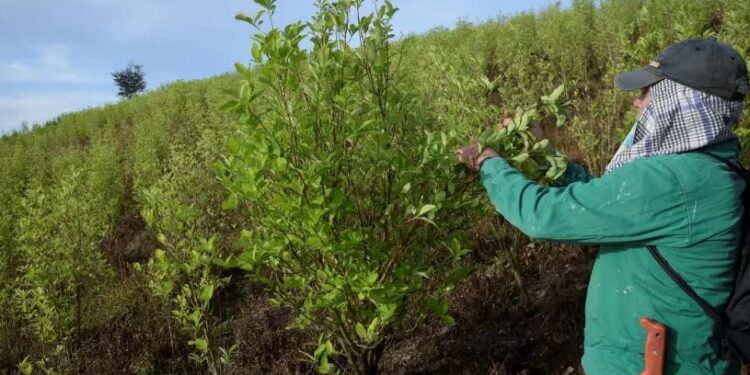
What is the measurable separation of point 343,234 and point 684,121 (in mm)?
1207

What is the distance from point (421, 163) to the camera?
1.92m

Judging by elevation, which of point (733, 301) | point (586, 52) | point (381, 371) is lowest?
point (381, 371)

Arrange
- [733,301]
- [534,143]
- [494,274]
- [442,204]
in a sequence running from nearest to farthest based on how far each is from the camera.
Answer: [733,301]
[534,143]
[442,204]
[494,274]

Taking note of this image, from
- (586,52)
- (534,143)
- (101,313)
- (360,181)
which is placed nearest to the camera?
(534,143)

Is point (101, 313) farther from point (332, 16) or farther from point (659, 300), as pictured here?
point (659, 300)

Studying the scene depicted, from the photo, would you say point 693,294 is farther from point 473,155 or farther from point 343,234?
point 343,234

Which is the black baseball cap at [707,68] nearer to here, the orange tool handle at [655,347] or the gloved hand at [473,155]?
the gloved hand at [473,155]

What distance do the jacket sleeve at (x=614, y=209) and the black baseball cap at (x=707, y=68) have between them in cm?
26

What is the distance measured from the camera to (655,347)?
1.48 metres

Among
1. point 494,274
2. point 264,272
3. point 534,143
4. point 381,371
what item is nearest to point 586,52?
point 494,274

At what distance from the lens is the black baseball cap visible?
4.76ft

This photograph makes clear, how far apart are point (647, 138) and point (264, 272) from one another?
436 centimetres

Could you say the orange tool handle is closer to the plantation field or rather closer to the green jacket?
the green jacket

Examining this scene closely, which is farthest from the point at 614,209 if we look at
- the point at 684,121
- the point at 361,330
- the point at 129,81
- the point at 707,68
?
the point at 129,81
